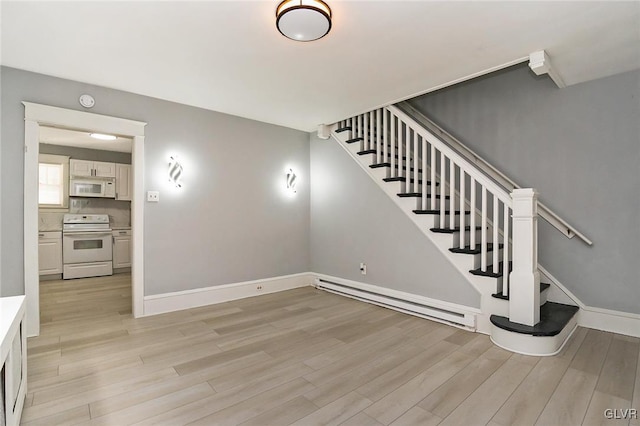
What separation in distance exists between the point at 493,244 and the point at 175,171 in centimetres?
363

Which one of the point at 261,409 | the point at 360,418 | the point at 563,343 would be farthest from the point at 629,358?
the point at 261,409

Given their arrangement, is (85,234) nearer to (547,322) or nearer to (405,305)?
(405,305)

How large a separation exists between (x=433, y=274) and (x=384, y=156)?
163 centimetres

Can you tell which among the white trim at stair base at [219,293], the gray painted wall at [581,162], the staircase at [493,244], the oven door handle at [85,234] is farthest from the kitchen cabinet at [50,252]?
the gray painted wall at [581,162]

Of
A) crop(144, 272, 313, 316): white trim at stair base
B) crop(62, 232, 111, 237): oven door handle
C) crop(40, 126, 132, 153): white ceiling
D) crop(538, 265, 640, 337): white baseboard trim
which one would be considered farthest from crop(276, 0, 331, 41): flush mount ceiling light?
crop(62, 232, 111, 237): oven door handle

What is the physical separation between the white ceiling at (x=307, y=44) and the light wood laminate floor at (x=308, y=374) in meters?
2.46

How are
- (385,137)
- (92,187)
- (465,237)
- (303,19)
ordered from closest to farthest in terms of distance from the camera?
(303,19), (465,237), (385,137), (92,187)

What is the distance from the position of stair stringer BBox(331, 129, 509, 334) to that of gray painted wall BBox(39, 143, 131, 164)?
5259mm

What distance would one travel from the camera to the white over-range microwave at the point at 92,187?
6.14 metres

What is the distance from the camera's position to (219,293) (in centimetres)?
414

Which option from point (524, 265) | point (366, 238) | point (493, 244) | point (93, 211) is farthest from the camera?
point (93, 211)

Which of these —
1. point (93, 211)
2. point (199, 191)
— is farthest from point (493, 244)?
point (93, 211)

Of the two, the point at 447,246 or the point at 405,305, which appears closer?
the point at 447,246

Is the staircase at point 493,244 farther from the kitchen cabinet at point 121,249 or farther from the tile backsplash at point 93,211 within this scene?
the tile backsplash at point 93,211
